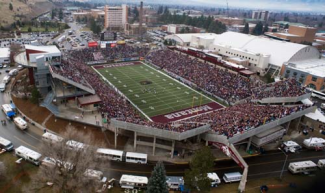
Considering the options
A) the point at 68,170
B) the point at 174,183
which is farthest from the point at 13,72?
the point at 174,183

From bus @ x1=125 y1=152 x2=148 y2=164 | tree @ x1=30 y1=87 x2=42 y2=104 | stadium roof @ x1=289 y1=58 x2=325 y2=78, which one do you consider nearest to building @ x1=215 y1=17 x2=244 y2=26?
stadium roof @ x1=289 y1=58 x2=325 y2=78

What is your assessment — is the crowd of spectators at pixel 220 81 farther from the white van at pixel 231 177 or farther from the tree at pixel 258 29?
the tree at pixel 258 29

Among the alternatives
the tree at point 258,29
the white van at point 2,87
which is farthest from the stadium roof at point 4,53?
the tree at point 258,29

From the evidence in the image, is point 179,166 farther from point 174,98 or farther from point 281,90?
point 281,90

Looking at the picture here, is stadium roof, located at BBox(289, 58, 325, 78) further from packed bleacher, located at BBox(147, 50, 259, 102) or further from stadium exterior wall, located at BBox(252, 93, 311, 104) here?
stadium exterior wall, located at BBox(252, 93, 311, 104)

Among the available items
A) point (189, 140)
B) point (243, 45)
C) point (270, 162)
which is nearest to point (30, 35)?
point (243, 45)

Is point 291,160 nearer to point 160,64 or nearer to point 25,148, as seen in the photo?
point 25,148
